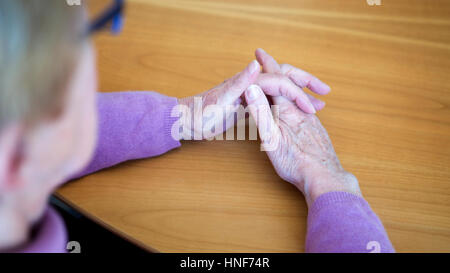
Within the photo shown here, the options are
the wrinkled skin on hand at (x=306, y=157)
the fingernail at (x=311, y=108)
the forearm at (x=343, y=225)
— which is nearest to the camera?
the forearm at (x=343, y=225)

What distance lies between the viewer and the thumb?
0.88 metres

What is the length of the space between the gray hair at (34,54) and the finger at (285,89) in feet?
2.04

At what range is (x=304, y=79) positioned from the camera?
964mm

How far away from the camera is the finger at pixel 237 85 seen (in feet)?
2.88

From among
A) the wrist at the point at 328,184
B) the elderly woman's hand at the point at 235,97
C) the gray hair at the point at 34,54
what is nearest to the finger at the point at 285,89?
the elderly woman's hand at the point at 235,97

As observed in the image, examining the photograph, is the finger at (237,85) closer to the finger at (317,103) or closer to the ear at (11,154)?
the finger at (317,103)

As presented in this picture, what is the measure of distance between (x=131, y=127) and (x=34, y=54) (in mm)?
543

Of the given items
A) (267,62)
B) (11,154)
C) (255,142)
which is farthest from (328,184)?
(11,154)

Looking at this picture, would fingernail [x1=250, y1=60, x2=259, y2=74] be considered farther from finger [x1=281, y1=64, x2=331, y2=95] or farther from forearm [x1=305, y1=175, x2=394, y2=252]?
forearm [x1=305, y1=175, x2=394, y2=252]

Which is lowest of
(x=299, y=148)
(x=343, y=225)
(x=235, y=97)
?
(x=343, y=225)

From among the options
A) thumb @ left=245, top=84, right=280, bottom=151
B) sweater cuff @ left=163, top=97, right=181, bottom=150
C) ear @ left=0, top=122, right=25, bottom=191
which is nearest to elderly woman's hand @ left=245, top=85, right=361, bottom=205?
thumb @ left=245, top=84, right=280, bottom=151

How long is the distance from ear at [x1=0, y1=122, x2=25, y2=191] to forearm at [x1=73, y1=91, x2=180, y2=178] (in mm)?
422

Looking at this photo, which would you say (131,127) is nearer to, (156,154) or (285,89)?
(156,154)

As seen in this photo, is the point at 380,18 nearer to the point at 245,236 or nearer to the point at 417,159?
the point at 417,159
